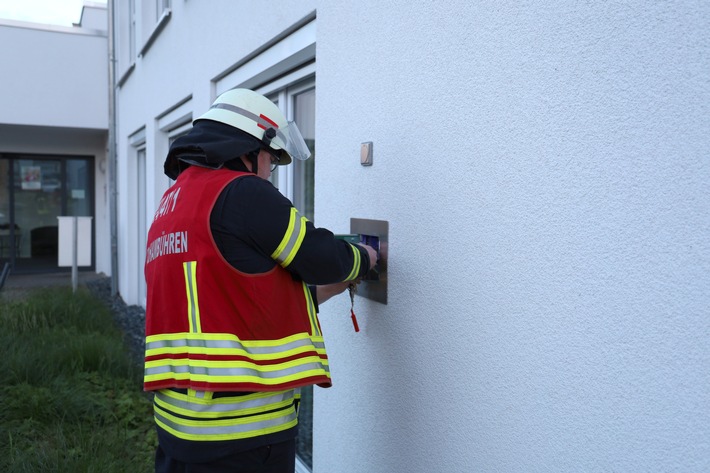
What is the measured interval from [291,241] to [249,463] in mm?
766

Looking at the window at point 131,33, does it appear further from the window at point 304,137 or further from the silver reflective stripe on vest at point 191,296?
the silver reflective stripe on vest at point 191,296

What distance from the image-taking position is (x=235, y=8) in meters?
4.39

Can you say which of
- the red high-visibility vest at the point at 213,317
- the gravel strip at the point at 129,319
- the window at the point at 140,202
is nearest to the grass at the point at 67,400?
the gravel strip at the point at 129,319

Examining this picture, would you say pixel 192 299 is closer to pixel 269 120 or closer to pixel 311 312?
pixel 311 312

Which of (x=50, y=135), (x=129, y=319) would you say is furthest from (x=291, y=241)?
(x=50, y=135)

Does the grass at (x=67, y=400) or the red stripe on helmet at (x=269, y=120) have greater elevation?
the red stripe on helmet at (x=269, y=120)

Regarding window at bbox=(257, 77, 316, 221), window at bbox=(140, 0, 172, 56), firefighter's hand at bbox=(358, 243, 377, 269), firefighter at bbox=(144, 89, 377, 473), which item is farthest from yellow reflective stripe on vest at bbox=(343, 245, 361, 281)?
window at bbox=(140, 0, 172, 56)

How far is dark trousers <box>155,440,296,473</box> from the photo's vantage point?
6.85ft

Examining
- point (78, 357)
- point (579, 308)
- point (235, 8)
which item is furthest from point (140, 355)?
point (579, 308)

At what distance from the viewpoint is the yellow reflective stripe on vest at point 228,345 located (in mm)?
2037

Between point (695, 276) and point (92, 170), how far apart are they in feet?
48.3

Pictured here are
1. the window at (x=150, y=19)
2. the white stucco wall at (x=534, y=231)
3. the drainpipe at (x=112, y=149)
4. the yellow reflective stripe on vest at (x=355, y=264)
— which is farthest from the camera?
the drainpipe at (x=112, y=149)

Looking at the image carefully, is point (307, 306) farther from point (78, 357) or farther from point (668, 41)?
point (78, 357)

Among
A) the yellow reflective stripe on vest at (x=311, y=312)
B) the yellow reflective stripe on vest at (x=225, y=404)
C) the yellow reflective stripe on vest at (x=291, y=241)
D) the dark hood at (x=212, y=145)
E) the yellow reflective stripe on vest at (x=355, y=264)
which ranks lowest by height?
the yellow reflective stripe on vest at (x=225, y=404)
